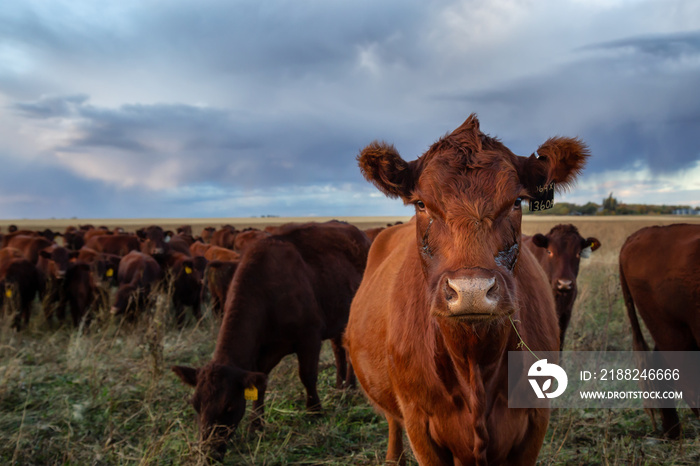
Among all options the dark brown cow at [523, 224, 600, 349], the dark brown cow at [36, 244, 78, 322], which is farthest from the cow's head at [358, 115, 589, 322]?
the dark brown cow at [36, 244, 78, 322]

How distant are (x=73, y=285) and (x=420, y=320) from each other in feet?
36.3

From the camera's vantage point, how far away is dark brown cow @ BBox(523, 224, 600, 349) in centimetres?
725

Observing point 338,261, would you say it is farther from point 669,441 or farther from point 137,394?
point 669,441

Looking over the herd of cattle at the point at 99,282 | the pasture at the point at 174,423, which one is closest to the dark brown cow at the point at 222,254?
the herd of cattle at the point at 99,282

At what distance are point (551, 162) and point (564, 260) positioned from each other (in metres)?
5.71

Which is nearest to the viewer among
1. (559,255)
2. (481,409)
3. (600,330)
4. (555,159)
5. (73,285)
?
(481,409)

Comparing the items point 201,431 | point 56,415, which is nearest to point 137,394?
point 56,415

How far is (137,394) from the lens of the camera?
6.28 m

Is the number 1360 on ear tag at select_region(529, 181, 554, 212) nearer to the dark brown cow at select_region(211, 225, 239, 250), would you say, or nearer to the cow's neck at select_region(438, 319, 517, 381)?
the cow's neck at select_region(438, 319, 517, 381)

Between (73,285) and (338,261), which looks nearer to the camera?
(338,261)

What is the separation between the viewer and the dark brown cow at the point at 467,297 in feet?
6.83

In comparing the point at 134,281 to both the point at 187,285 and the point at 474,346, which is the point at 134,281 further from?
the point at 474,346

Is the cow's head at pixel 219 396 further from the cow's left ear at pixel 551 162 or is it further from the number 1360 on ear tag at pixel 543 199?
the cow's left ear at pixel 551 162

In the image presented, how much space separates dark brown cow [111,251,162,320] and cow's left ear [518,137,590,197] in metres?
8.99
